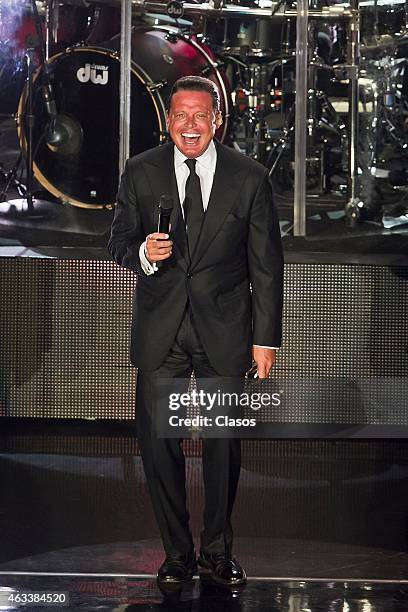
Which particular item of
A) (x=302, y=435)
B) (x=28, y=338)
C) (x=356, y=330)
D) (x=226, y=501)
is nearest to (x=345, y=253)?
(x=356, y=330)

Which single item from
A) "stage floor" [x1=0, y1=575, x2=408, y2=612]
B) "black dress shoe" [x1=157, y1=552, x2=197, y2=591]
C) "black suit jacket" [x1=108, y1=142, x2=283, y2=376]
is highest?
"black suit jacket" [x1=108, y1=142, x2=283, y2=376]

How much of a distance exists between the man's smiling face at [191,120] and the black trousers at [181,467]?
0.54 metres

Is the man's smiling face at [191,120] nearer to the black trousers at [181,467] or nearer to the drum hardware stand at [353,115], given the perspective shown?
the black trousers at [181,467]

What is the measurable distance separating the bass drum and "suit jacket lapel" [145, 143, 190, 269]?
2955mm

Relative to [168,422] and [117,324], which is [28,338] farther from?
[168,422]

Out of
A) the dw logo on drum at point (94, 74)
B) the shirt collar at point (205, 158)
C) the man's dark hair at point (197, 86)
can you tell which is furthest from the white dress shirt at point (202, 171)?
the dw logo on drum at point (94, 74)

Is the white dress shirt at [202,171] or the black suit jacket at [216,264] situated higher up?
the white dress shirt at [202,171]

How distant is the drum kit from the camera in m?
6.46

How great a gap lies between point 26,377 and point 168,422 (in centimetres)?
299

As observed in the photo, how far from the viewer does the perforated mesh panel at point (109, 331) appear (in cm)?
566

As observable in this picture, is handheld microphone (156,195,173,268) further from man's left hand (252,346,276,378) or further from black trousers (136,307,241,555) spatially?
man's left hand (252,346,276,378)
